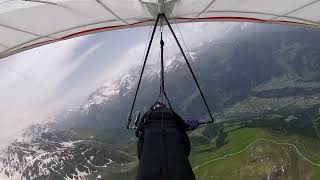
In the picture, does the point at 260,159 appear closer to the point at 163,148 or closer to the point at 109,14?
the point at 109,14

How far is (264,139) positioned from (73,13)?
496ft

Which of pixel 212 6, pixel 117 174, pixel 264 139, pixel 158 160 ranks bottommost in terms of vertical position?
pixel 117 174

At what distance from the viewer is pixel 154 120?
4488mm

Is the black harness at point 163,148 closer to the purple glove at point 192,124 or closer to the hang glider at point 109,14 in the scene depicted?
the purple glove at point 192,124

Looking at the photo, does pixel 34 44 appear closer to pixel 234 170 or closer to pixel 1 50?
pixel 1 50

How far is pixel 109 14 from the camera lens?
6977 millimetres

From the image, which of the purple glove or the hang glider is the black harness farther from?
the hang glider

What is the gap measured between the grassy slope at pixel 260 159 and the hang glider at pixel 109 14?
133 meters

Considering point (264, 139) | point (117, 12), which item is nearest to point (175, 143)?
point (117, 12)

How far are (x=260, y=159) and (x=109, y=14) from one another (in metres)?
152

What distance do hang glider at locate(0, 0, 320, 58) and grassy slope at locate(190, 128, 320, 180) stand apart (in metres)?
133

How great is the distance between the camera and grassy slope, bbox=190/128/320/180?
140 m

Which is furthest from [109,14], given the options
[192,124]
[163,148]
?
[163,148]

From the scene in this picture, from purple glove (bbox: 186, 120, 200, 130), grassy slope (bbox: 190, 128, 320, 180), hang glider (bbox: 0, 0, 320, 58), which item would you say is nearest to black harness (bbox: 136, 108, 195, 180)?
purple glove (bbox: 186, 120, 200, 130)
